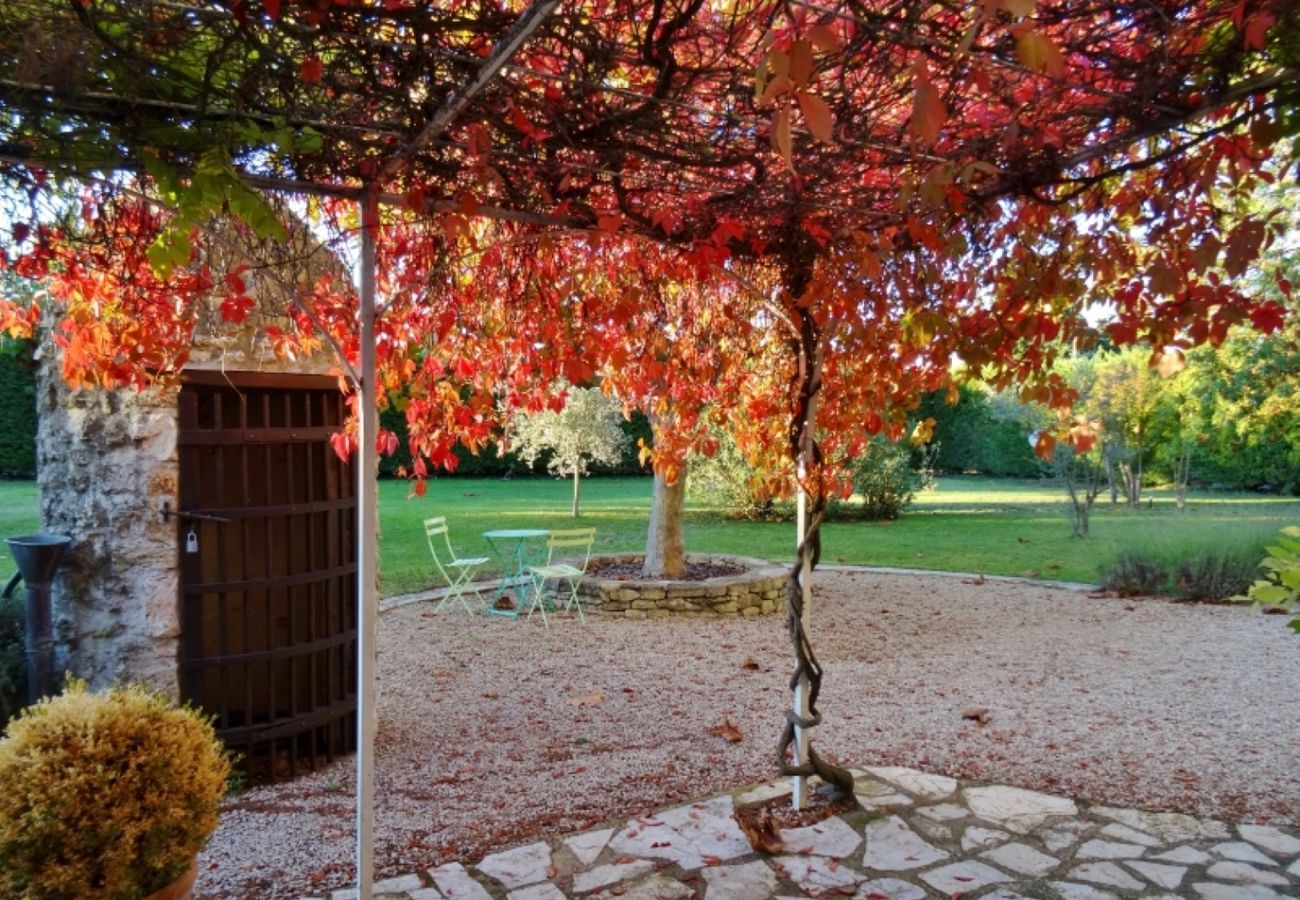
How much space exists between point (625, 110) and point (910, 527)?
507 inches

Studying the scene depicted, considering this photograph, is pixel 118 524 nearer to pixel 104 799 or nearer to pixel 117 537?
pixel 117 537

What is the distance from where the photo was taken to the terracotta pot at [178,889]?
237cm

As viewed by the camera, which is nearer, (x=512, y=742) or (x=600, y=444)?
(x=512, y=742)

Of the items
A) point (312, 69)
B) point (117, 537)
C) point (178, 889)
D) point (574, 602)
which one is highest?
point (312, 69)

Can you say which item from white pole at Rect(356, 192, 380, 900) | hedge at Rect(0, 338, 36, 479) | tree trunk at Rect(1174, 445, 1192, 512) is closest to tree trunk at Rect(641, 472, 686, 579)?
white pole at Rect(356, 192, 380, 900)

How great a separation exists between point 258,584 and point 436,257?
1.76m

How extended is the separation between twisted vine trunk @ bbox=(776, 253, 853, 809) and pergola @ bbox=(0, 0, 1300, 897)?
273 mm

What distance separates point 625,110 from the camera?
2576mm

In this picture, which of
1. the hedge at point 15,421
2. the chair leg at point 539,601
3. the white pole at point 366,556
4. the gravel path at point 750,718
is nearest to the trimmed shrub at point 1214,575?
the gravel path at point 750,718

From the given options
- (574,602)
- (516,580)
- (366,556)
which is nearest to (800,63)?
(366,556)

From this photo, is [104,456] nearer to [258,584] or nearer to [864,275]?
[258,584]

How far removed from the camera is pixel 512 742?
15.6 feet

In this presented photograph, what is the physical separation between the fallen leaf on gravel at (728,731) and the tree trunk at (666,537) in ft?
11.3

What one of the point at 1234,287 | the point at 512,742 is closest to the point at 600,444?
the point at 512,742
